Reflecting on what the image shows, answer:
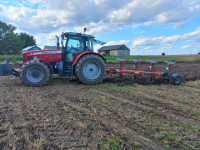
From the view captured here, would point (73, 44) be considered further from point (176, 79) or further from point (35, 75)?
point (176, 79)

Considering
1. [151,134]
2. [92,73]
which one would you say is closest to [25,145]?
[151,134]

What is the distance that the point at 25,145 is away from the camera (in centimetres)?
441

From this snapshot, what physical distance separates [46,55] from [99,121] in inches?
254

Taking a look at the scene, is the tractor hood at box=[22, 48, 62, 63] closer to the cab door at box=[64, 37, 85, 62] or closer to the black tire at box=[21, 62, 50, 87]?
the cab door at box=[64, 37, 85, 62]

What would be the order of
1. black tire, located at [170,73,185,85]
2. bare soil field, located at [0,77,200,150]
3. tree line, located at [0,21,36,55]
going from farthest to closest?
tree line, located at [0,21,36,55], black tire, located at [170,73,185,85], bare soil field, located at [0,77,200,150]

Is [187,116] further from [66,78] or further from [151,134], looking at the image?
[66,78]

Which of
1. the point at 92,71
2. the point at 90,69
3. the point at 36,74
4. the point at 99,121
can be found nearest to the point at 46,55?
the point at 36,74

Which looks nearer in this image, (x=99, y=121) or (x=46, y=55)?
(x=99, y=121)

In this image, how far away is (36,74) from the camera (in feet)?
36.8

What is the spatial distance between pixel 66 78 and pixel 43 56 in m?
1.83

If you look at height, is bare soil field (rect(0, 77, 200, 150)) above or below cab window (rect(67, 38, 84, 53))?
below

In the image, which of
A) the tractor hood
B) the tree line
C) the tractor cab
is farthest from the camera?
the tree line

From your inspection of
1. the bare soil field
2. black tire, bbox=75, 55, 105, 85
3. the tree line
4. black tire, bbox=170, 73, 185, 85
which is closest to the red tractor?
black tire, bbox=75, 55, 105, 85

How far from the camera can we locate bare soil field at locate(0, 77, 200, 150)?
4.53 m
